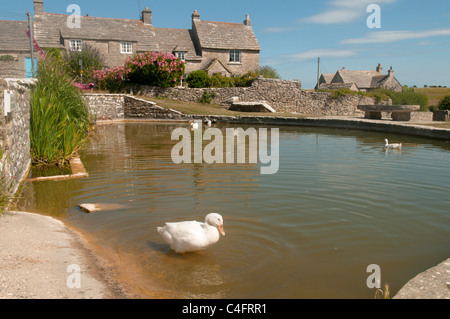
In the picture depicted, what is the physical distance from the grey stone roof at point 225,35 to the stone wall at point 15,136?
33.1 metres

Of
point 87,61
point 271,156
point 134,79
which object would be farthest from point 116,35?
point 271,156

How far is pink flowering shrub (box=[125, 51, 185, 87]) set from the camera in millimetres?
28578

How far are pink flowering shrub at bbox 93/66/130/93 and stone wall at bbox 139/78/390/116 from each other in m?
3.11

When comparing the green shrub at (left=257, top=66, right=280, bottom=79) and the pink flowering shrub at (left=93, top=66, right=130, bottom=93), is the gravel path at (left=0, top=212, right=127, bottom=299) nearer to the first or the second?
the pink flowering shrub at (left=93, top=66, right=130, bottom=93)

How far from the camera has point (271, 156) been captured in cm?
1067

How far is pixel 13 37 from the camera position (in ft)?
112

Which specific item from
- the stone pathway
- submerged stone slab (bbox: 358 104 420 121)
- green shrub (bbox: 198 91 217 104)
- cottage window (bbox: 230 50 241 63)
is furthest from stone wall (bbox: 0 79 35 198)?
cottage window (bbox: 230 50 241 63)

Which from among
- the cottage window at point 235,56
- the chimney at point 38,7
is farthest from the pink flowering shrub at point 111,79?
the cottage window at point 235,56

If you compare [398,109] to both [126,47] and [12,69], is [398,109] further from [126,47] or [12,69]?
[126,47]

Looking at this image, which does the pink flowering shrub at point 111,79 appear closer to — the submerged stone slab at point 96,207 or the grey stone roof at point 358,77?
the submerged stone slab at point 96,207

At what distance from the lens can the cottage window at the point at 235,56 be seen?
135 feet

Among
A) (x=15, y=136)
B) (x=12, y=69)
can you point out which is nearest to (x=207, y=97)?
(x=12, y=69)
